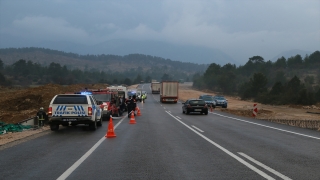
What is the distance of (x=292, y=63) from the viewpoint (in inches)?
5354

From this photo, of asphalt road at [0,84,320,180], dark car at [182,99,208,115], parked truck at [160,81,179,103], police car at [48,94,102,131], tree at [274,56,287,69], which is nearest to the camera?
asphalt road at [0,84,320,180]

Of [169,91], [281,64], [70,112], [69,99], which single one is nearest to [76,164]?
[70,112]

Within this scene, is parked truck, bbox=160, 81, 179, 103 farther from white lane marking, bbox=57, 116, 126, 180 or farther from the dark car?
white lane marking, bbox=57, 116, 126, 180

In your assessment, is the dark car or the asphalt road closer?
the asphalt road

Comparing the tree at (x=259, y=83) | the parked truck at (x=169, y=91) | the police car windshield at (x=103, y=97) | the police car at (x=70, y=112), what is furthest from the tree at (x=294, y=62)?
the police car at (x=70, y=112)

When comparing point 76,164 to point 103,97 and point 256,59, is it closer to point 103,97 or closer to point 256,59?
point 103,97

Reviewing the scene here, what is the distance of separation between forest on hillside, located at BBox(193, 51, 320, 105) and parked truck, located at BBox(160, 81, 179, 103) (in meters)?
17.2

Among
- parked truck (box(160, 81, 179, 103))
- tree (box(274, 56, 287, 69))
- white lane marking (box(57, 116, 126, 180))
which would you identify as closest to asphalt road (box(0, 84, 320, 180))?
white lane marking (box(57, 116, 126, 180))

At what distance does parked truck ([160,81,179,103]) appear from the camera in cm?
6050

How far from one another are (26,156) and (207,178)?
554 cm

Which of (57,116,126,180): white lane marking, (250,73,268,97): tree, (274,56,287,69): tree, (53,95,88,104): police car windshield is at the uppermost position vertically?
(274,56,287,69): tree

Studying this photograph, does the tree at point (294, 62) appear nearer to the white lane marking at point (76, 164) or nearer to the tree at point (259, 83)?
the tree at point (259, 83)

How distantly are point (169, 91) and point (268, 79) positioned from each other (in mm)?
59590

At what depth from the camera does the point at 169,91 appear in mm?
61062
